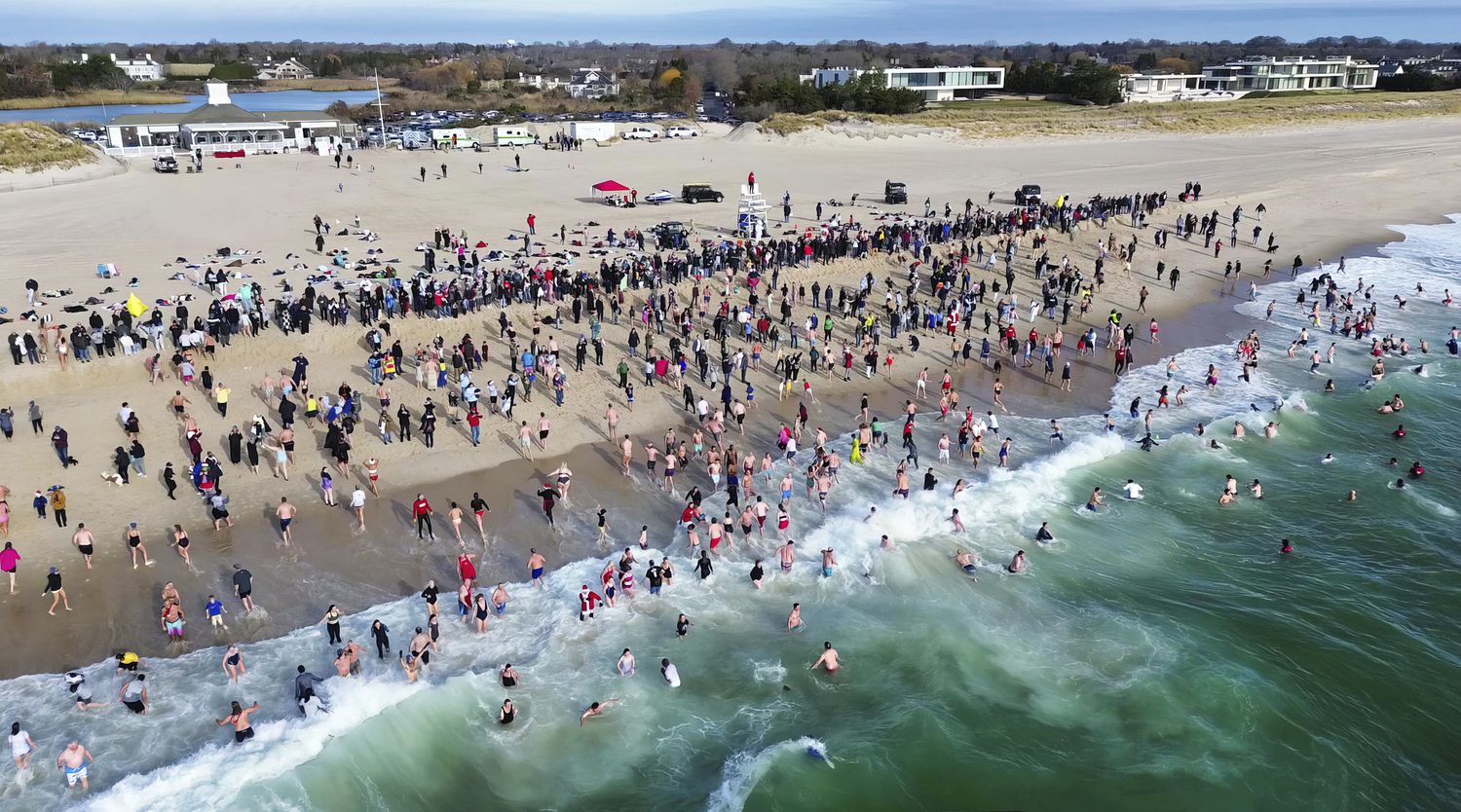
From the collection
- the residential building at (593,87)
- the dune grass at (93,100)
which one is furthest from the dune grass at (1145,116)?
the dune grass at (93,100)

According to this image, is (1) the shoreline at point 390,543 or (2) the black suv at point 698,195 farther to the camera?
(2) the black suv at point 698,195

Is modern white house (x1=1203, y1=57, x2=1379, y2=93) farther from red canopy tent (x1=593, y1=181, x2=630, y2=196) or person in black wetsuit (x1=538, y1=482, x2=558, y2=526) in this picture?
person in black wetsuit (x1=538, y1=482, x2=558, y2=526)

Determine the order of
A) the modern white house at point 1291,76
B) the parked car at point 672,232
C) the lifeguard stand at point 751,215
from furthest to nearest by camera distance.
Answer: the modern white house at point 1291,76 → the lifeguard stand at point 751,215 → the parked car at point 672,232

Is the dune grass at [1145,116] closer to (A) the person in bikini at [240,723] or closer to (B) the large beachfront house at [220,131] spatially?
(B) the large beachfront house at [220,131]

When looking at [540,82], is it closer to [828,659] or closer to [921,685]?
[828,659]

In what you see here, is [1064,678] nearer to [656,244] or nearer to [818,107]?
[656,244]

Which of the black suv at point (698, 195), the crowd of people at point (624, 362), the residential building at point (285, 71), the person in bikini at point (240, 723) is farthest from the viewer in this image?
the residential building at point (285, 71)

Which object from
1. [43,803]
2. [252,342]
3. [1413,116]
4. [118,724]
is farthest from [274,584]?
[1413,116]
